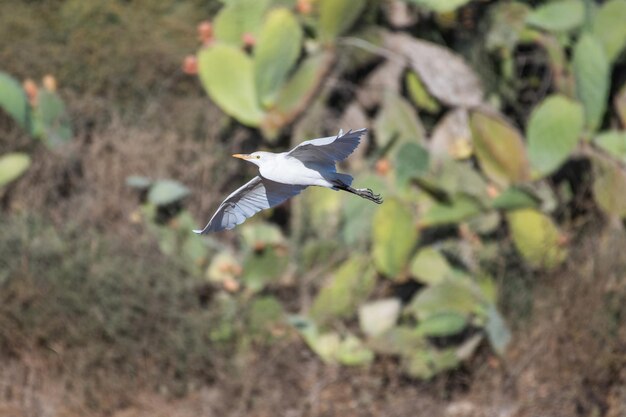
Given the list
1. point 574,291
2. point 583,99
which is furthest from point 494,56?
point 574,291

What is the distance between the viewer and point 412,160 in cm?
604

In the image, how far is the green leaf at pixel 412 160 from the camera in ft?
19.7

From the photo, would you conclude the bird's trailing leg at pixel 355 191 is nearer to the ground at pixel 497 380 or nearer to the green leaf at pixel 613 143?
the ground at pixel 497 380

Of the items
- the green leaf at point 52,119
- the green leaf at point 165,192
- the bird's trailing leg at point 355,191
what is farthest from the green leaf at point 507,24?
the bird's trailing leg at point 355,191

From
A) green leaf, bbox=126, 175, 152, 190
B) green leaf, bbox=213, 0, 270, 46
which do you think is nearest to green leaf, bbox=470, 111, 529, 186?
green leaf, bbox=213, 0, 270, 46

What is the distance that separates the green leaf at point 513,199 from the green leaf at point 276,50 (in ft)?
3.73

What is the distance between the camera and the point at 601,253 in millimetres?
6379

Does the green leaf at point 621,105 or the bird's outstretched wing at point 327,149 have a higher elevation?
the bird's outstretched wing at point 327,149

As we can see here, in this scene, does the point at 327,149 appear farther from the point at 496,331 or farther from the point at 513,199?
the point at 496,331

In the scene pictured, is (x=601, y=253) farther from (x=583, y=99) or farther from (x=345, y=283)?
(x=345, y=283)

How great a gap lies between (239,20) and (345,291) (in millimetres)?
1430

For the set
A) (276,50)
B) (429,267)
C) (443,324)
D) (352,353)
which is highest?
(276,50)

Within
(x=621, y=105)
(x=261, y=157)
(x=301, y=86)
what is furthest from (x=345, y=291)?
(x=261, y=157)

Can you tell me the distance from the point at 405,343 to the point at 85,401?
1.57 m
